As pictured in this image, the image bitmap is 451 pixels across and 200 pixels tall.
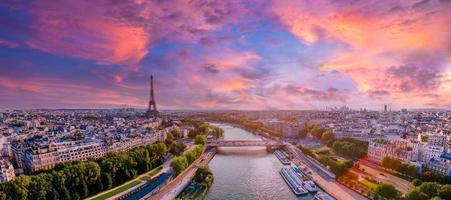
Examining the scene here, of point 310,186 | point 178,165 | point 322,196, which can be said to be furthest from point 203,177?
point 322,196

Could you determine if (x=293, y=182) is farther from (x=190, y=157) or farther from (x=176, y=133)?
(x=176, y=133)

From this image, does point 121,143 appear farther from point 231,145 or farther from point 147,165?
point 231,145

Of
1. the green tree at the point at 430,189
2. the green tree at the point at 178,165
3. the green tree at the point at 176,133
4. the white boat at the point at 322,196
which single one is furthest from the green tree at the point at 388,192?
the green tree at the point at 176,133

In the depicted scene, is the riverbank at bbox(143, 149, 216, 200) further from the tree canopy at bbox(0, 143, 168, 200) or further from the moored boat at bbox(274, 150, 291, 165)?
the moored boat at bbox(274, 150, 291, 165)

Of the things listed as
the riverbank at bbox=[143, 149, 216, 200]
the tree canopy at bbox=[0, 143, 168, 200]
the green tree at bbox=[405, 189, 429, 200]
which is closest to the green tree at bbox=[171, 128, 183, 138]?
the riverbank at bbox=[143, 149, 216, 200]

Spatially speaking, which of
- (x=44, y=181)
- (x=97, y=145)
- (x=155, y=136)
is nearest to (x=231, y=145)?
(x=155, y=136)

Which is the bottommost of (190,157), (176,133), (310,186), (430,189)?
(310,186)
